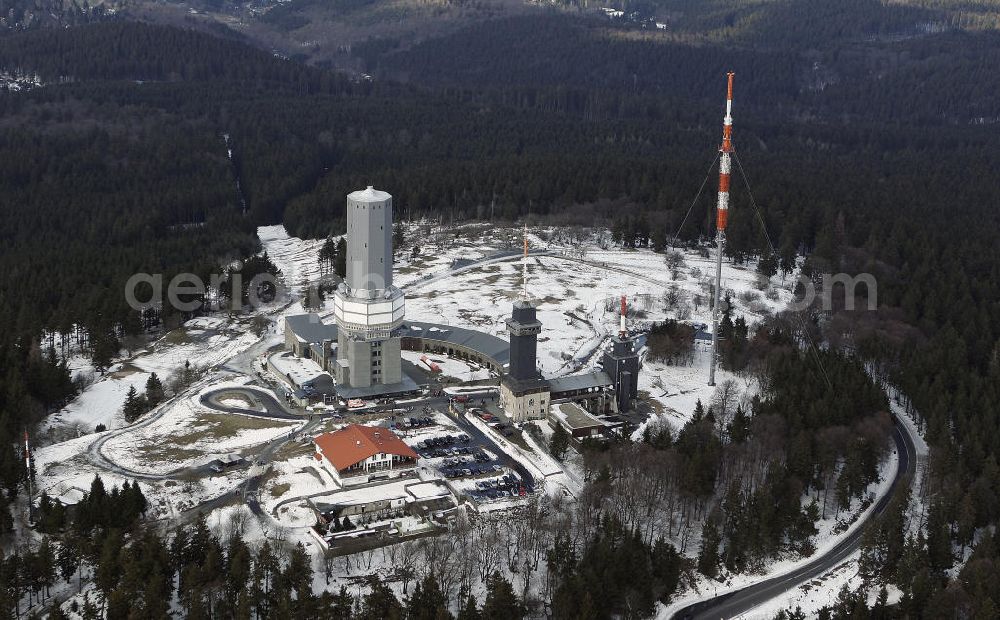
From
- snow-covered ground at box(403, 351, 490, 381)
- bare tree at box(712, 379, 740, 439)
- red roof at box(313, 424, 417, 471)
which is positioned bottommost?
bare tree at box(712, 379, 740, 439)

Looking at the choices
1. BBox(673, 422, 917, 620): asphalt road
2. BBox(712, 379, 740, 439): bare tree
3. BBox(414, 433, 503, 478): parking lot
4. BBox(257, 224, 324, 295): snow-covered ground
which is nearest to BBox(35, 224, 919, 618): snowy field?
BBox(257, 224, 324, 295): snow-covered ground

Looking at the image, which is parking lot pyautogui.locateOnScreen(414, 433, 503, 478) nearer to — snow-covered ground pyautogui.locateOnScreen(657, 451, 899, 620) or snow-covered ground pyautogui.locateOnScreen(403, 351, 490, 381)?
snow-covered ground pyautogui.locateOnScreen(403, 351, 490, 381)

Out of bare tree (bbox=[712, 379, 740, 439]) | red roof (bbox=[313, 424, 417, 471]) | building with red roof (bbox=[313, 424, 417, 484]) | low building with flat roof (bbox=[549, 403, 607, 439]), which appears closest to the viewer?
building with red roof (bbox=[313, 424, 417, 484])

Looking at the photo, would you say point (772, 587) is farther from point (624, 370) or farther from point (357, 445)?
point (357, 445)

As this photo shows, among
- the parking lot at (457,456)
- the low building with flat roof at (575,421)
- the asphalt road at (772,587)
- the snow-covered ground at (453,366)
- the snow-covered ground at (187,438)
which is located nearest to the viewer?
the asphalt road at (772,587)

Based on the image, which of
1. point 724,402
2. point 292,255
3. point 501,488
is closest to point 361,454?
point 501,488

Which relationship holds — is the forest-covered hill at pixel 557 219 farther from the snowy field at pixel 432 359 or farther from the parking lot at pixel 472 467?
the parking lot at pixel 472 467

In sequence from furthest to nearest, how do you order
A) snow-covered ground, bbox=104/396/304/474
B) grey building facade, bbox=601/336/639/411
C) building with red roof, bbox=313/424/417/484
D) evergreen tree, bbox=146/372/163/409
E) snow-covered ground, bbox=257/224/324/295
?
snow-covered ground, bbox=257/224/324/295, evergreen tree, bbox=146/372/163/409, grey building facade, bbox=601/336/639/411, snow-covered ground, bbox=104/396/304/474, building with red roof, bbox=313/424/417/484

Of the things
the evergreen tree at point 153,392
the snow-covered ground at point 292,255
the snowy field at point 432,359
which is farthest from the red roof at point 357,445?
the snow-covered ground at point 292,255

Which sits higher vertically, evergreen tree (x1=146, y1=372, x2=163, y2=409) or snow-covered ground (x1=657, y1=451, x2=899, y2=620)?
evergreen tree (x1=146, y1=372, x2=163, y2=409)
